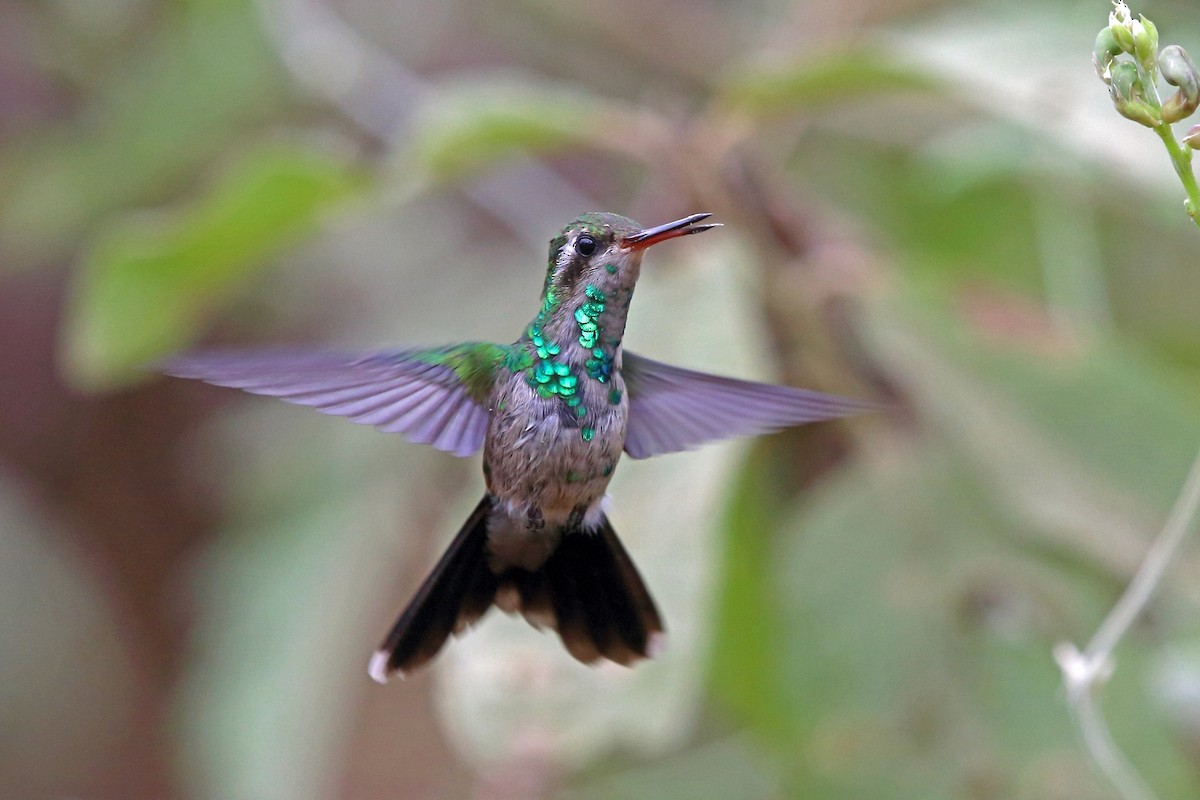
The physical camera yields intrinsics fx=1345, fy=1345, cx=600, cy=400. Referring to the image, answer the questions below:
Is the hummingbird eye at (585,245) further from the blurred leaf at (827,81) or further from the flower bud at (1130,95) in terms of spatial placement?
the blurred leaf at (827,81)

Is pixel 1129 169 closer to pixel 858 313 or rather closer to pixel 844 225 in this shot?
pixel 858 313

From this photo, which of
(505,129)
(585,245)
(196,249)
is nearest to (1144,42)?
(585,245)

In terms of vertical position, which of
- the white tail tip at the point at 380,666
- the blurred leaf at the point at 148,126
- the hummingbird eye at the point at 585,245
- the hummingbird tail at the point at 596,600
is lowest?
the white tail tip at the point at 380,666

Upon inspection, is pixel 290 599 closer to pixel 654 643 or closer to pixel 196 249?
pixel 196 249

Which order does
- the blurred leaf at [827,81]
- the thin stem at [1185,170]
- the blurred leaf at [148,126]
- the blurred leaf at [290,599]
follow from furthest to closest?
1. the blurred leaf at [148,126]
2. the blurred leaf at [290,599]
3. the blurred leaf at [827,81]
4. the thin stem at [1185,170]

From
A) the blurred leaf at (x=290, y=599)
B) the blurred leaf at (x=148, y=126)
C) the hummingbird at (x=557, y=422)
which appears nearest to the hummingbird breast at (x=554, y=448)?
the hummingbird at (x=557, y=422)

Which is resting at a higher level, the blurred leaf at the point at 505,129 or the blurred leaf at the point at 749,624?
the blurred leaf at the point at 505,129

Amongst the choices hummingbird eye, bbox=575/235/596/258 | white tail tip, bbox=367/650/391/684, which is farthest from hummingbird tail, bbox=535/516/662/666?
hummingbird eye, bbox=575/235/596/258

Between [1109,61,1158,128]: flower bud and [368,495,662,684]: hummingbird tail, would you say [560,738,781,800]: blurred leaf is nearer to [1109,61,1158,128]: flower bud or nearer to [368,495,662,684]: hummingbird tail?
[368,495,662,684]: hummingbird tail
